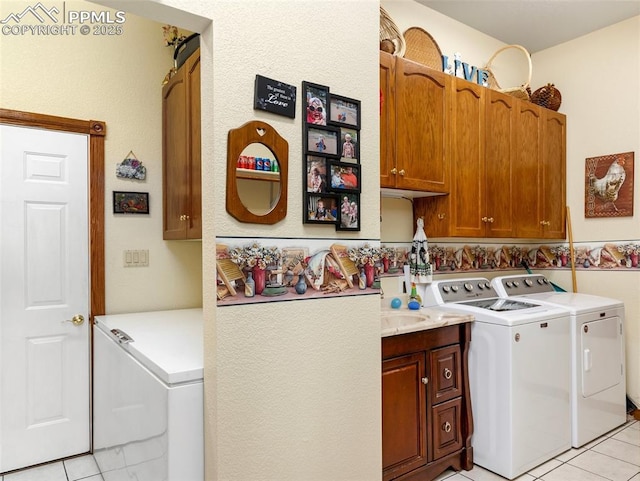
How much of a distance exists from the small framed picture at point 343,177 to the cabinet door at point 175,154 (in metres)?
0.97

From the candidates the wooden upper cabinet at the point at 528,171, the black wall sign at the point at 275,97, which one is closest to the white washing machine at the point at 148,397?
the black wall sign at the point at 275,97

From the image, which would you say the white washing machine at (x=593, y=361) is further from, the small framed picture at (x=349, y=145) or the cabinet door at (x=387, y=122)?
the small framed picture at (x=349, y=145)

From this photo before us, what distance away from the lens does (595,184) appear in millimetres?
3441

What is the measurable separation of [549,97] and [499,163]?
1.02m

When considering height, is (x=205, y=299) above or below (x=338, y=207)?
below

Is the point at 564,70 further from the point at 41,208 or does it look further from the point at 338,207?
the point at 41,208

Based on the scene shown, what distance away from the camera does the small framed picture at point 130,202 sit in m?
2.57

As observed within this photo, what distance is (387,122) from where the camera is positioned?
94.0 inches

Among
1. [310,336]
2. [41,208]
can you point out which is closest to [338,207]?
[310,336]

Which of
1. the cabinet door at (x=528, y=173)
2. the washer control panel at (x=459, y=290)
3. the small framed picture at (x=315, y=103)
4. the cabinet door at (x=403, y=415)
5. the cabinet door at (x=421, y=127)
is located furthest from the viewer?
the cabinet door at (x=528, y=173)

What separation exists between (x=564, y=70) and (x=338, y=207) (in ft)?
10.4

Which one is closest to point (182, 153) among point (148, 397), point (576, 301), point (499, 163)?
point (148, 397)

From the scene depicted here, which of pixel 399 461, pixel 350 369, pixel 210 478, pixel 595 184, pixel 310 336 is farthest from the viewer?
pixel 595 184

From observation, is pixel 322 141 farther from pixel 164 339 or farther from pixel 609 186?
pixel 609 186
